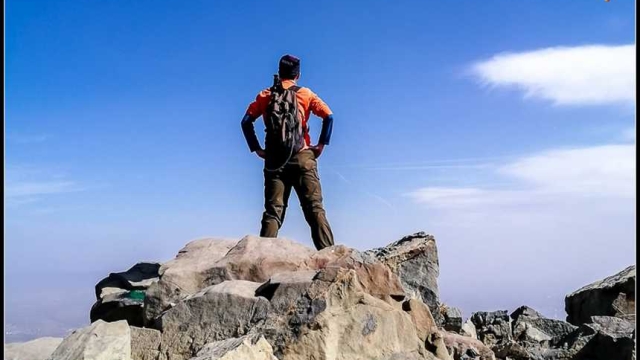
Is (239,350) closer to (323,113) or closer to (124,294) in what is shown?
(124,294)

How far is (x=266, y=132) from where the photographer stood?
12938 mm

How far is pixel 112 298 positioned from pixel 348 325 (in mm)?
4466

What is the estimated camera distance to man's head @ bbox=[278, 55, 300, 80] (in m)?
12.7

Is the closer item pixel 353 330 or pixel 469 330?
pixel 353 330

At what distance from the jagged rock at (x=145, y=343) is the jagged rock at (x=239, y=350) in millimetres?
873

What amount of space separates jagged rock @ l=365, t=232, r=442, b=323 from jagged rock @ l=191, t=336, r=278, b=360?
15.7ft

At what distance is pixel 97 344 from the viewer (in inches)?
319

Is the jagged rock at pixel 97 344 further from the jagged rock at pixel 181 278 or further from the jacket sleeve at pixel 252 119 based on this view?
the jacket sleeve at pixel 252 119

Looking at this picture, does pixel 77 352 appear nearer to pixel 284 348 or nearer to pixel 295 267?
pixel 284 348

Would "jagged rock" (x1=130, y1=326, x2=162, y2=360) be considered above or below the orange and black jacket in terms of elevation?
below

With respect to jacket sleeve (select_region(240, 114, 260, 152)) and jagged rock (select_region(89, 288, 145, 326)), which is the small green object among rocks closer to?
jagged rock (select_region(89, 288, 145, 326))

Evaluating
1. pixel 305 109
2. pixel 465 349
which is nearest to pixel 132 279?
pixel 305 109

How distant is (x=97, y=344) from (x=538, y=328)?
6953mm

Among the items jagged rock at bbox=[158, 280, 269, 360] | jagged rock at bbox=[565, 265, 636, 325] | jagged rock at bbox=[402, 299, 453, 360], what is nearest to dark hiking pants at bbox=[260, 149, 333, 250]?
jagged rock at bbox=[402, 299, 453, 360]
